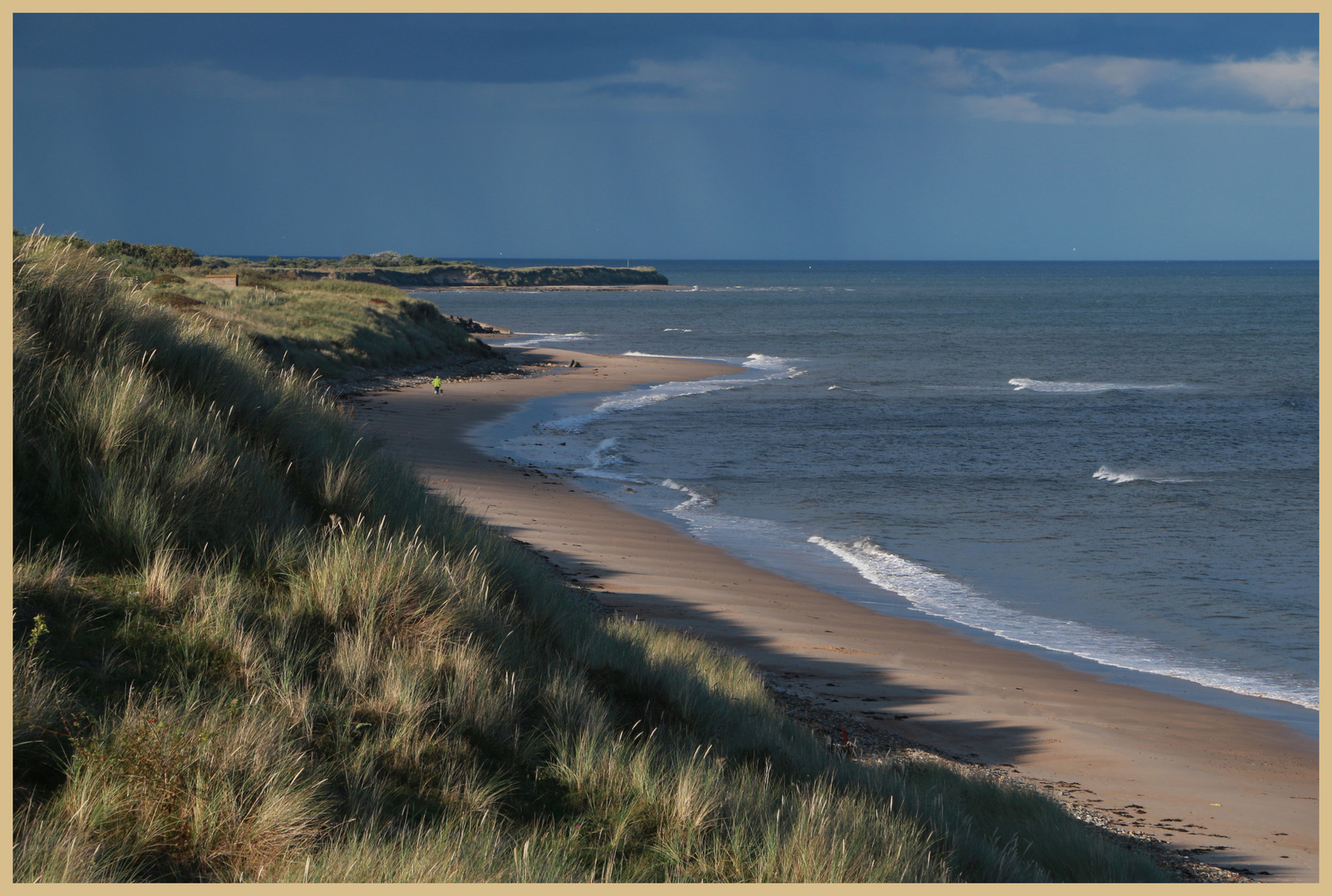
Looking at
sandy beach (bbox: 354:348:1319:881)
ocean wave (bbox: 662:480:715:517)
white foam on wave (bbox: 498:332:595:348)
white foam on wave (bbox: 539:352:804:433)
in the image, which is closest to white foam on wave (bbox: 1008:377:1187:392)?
white foam on wave (bbox: 539:352:804:433)

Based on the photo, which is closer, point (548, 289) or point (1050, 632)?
point (1050, 632)

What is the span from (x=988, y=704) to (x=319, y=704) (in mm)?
6985

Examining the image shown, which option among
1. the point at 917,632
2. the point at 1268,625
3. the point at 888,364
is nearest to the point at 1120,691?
the point at 917,632

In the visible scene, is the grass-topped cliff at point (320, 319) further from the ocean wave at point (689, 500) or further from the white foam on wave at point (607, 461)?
the ocean wave at point (689, 500)

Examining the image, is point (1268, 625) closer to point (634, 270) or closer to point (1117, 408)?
point (1117, 408)

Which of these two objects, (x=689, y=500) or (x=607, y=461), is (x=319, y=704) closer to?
(x=689, y=500)

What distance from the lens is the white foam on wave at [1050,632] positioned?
1051 cm

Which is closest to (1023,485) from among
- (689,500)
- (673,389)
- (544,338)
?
(689,500)

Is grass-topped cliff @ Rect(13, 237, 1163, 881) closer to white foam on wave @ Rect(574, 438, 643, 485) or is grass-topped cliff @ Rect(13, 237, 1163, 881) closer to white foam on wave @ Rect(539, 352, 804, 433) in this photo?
white foam on wave @ Rect(574, 438, 643, 485)

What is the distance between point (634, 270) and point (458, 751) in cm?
17584

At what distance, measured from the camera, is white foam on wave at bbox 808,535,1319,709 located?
10.5 m

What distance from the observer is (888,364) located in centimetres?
4959

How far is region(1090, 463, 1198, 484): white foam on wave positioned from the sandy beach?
11.2 m

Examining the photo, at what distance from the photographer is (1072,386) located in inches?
1614
